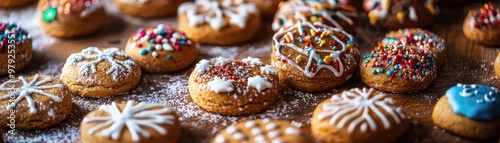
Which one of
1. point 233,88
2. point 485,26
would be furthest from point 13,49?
point 485,26

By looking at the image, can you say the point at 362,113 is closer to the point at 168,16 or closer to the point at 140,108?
the point at 140,108

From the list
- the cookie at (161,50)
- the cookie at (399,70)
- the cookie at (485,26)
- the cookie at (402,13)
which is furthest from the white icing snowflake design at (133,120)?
the cookie at (485,26)

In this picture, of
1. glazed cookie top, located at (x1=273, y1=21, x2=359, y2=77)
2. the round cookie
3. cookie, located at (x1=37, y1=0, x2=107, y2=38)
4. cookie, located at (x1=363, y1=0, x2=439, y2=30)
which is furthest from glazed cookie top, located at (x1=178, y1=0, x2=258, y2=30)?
the round cookie

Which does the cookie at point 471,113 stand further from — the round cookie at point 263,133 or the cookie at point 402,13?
the cookie at point 402,13

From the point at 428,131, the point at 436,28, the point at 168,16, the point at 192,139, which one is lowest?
the point at 428,131

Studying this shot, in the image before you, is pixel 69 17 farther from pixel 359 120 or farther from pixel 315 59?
pixel 359 120

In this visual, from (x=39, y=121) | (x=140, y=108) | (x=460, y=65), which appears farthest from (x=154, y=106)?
(x=460, y=65)
